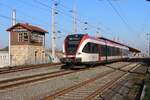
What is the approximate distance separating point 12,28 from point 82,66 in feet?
81.3

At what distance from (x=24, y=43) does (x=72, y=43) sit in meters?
23.8

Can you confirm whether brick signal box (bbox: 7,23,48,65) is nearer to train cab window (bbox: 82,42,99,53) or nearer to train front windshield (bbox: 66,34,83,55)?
train cab window (bbox: 82,42,99,53)

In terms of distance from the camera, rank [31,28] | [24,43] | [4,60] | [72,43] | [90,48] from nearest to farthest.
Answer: [72,43] → [90,48] → [4,60] → [24,43] → [31,28]

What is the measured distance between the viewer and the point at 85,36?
106 feet

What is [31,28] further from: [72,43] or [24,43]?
[72,43]

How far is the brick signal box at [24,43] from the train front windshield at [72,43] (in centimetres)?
2071

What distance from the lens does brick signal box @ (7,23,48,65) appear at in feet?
175

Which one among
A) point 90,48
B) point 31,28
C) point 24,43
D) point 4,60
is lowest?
point 4,60

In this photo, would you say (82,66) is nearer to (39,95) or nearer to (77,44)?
(77,44)

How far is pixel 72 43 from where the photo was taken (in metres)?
31.7

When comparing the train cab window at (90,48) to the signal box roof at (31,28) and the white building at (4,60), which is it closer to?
the white building at (4,60)

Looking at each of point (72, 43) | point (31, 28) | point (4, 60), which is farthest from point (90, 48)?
point (31, 28)

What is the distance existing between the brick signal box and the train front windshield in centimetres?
2071

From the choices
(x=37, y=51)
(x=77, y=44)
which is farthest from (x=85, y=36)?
(x=37, y=51)
